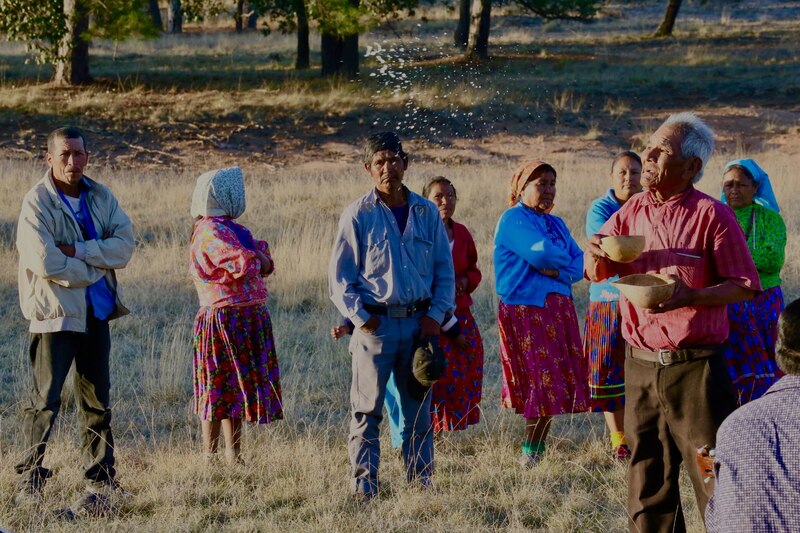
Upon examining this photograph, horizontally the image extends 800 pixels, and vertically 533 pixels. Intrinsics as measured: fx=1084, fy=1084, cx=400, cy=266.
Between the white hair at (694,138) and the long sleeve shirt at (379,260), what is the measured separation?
1.53m

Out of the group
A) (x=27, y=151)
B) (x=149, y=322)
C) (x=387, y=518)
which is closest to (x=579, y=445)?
(x=387, y=518)

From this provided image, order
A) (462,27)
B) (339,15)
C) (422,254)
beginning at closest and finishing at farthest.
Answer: (422,254) < (339,15) < (462,27)

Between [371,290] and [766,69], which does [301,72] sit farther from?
[371,290]

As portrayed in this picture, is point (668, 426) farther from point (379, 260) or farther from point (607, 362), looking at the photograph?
point (607, 362)

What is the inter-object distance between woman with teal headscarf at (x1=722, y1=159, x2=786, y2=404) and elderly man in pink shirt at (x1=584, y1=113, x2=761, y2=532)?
1.24 metres

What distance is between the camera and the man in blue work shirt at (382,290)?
17.5 ft

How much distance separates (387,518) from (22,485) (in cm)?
180

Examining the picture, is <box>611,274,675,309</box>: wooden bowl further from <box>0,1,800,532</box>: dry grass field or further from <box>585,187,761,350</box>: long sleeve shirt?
<box>0,1,800,532</box>: dry grass field

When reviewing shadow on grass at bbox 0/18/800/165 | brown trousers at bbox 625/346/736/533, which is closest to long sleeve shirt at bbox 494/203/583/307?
brown trousers at bbox 625/346/736/533

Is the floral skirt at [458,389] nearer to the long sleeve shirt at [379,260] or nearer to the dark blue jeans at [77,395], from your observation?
the long sleeve shirt at [379,260]

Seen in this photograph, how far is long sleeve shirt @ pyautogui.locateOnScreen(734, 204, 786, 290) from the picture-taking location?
19.2 feet

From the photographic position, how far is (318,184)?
15.8 metres

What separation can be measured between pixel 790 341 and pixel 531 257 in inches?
117

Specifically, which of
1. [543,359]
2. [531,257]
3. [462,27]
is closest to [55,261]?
[531,257]
